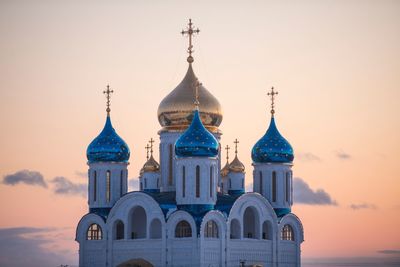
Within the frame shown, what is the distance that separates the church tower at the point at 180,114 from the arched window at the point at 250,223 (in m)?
3.89

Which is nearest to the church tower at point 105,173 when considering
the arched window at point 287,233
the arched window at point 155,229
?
the arched window at point 155,229

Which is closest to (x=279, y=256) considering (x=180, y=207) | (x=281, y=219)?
(x=281, y=219)

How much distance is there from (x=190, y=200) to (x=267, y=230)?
620 centimetres

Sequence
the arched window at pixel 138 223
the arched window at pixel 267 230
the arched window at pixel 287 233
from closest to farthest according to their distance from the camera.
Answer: the arched window at pixel 138 223 < the arched window at pixel 267 230 < the arched window at pixel 287 233

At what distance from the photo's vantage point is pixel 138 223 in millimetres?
73562

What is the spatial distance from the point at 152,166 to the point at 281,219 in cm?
825

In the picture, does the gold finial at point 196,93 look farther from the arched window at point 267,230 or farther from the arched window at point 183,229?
the arched window at point 267,230

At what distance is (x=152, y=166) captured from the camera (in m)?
77.3

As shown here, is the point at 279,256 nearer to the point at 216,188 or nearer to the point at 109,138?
the point at 216,188

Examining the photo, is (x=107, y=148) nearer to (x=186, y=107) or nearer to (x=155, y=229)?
(x=186, y=107)

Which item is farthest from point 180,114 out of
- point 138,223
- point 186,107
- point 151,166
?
point 138,223

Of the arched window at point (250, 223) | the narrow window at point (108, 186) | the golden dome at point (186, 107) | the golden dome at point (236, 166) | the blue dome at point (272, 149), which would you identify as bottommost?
the arched window at point (250, 223)

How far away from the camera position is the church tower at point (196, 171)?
70.3 meters

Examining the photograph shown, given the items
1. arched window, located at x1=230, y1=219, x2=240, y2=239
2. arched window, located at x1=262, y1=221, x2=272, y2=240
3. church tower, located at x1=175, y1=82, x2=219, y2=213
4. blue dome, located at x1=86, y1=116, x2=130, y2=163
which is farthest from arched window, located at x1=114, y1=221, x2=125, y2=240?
arched window, located at x1=262, y1=221, x2=272, y2=240
